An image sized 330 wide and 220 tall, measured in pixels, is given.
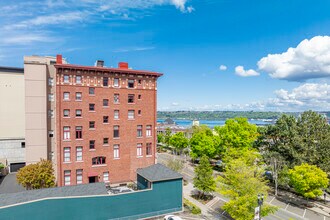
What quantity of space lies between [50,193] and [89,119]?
14.3 meters

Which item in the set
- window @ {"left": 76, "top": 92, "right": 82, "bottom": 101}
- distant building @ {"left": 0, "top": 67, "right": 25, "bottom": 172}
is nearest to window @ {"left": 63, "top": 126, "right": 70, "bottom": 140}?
window @ {"left": 76, "top": 92, "right": 82, "bottom": 101}

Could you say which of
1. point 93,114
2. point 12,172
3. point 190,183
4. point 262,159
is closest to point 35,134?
point 93,114

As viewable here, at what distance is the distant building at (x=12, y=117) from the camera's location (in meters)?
43.4

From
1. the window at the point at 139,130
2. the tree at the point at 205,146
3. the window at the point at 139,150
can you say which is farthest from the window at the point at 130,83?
the tree at the point at 205,146

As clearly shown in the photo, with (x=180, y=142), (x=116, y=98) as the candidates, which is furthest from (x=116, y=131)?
(x=180, y=142)

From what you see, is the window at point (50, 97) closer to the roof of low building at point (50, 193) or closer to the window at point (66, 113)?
the window at point (66, 113)

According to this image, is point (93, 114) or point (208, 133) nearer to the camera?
point (93, 114)

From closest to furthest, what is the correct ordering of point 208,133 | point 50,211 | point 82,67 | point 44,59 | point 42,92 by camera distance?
point 50,211 → point 82,67 → point 42,92 → point 44,59 → point 208,133

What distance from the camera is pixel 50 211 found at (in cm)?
2262

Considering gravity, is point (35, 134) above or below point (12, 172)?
above

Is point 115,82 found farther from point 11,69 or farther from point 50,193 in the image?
point 11,69

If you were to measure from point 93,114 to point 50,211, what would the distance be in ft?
56.4

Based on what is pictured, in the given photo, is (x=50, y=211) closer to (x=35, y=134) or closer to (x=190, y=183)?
(x=35, y=134)

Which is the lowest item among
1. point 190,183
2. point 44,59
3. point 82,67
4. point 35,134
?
point 190,183
